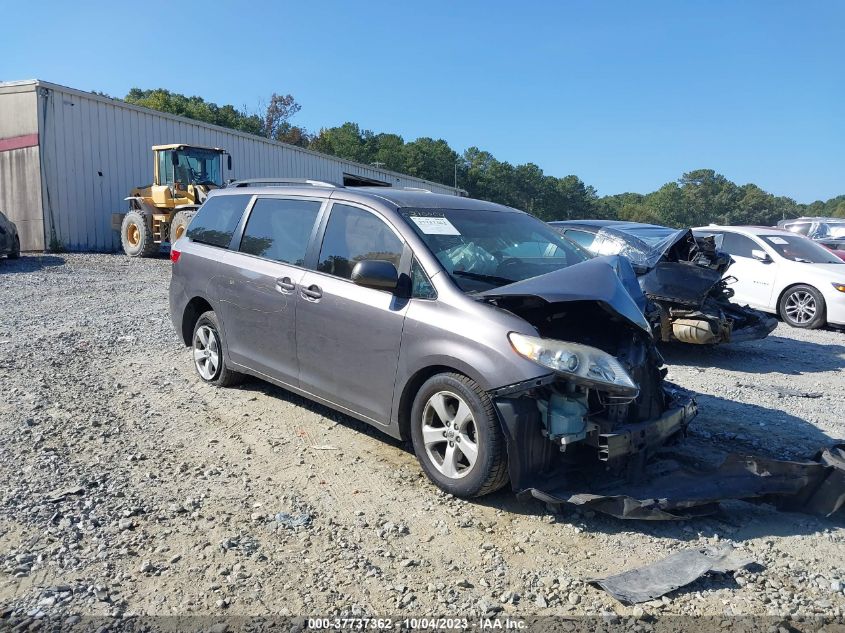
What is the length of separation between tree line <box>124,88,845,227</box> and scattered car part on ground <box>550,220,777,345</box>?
174ft

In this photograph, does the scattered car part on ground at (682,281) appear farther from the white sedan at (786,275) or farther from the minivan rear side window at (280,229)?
the minivan rear side window at (280,229)

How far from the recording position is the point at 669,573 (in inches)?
122

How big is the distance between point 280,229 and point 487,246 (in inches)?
68.0

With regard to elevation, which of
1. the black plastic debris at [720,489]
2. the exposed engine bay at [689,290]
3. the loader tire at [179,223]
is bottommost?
the loader tire at [179,223]

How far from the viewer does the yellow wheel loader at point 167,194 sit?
17609mm

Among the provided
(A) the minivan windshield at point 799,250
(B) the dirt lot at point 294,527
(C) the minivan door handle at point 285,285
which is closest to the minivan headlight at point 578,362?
(B) the dirt lot at point 294,527

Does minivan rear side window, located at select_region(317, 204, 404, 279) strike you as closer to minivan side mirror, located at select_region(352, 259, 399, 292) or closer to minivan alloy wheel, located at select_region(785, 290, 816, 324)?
minivan side mirror, located at select_region(352, 259, 399, 292)

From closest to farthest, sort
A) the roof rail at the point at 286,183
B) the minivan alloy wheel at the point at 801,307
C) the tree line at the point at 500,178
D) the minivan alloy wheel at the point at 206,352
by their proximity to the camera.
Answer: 1. the roof rail at the point at 286,183
2. the minivan alloy wheel at the point at 206,352
3. the minivan alloy wheel at the point at 801,307
4. the tree line at the point at 500,178

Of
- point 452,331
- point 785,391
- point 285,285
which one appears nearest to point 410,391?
point 452,331

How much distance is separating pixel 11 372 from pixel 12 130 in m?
15.8

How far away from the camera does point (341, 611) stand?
2816 millimetres

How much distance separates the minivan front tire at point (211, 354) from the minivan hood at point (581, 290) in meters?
2.83

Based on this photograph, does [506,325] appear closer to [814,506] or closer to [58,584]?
[814,506]

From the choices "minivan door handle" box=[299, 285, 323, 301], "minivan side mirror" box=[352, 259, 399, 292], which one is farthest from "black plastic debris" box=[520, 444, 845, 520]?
"minivan door handle" box=[299, 285, 323, 301]
